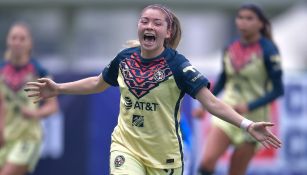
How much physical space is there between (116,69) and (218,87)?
10.4 ft

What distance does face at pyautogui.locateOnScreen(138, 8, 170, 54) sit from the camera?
7.94 m

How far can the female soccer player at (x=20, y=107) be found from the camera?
11500 mm

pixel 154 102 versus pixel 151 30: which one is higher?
pixel 151 30

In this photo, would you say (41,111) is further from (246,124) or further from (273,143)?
(273,143)

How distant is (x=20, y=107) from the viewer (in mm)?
11570

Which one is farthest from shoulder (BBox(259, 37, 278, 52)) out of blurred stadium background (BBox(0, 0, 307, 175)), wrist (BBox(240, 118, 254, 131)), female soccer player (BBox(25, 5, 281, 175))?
wrist (BBox(240, 118, 254, 131))

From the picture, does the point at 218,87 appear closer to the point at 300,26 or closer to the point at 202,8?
the point at 300,26

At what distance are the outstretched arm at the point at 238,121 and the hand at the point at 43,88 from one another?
4.12 feet

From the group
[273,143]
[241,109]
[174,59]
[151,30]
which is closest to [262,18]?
[241,109]

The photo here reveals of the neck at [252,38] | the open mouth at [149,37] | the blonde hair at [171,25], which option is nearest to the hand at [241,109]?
the neck at [252,38]

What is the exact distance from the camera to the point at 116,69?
27.2 ft

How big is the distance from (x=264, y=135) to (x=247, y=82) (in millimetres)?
3611

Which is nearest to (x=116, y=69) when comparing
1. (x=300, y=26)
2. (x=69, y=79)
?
(x=69, y=79)

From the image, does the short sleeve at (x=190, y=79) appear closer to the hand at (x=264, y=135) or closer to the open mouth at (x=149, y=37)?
the open mouth at (x=149, y=37)
